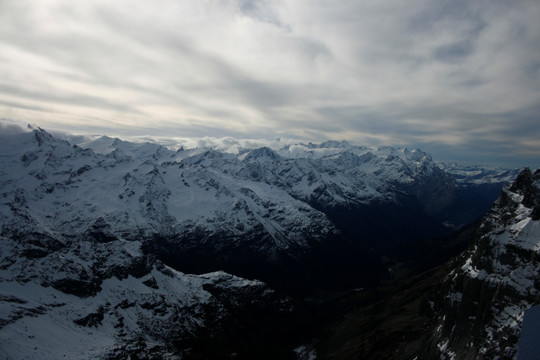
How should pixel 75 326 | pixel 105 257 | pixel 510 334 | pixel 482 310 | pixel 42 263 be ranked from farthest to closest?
pixel 105 257 < pixel 42 263 < pixel 75 326 < pixel 482 310 < pixel 510 334

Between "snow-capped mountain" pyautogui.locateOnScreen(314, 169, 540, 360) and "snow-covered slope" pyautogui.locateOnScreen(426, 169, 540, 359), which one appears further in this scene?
"snow-capped mountain" pyautogui.locateOnScreen(314, 169, 540, 360)

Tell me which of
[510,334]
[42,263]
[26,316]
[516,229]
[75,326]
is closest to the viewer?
[510,334]

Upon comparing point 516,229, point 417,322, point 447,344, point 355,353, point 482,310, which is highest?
point 516,229

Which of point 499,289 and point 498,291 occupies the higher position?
point 499,289

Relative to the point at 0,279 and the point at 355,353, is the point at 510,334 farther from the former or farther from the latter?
the point at 0,279

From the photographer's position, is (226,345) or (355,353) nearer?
(355,353)

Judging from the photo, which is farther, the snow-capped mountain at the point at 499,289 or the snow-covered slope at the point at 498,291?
the snow-capped mountain at the point at 499,289

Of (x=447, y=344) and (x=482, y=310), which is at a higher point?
(x=482, y=310)

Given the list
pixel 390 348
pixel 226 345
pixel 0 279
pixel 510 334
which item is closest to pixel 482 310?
pixel 510 334
